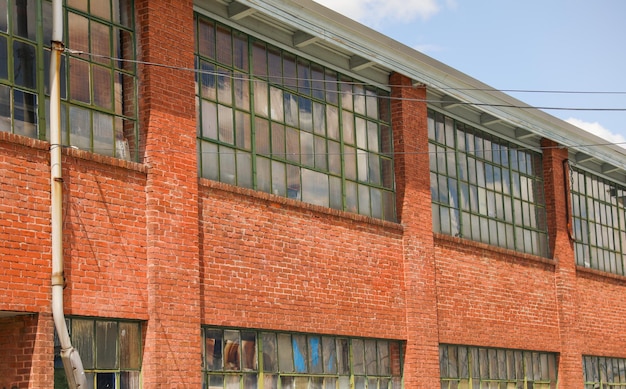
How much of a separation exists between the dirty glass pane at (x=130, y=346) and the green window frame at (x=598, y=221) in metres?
15.2

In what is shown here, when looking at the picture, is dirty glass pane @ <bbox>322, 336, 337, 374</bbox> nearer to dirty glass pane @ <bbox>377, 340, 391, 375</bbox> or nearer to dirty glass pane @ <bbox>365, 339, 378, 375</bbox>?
dirty glass pane @ <bbox>365, 339, 378, 375</bbox>

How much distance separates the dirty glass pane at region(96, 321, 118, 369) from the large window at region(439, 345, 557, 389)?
8843 mm

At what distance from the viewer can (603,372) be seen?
27.8 metres

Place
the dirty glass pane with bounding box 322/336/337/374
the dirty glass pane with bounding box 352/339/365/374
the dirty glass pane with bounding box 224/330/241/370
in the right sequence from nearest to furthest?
the dirty glass pane with bounding box 224/330/241/370, the dirty glass pane with bounding box 322/336/337/374, the dirty glass pane with bounding box 352/339/365/374

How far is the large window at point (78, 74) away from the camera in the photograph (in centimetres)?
1406

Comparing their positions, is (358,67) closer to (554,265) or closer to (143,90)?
(143,90)

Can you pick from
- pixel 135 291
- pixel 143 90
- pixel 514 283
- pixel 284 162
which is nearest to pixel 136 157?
pixel 143 90

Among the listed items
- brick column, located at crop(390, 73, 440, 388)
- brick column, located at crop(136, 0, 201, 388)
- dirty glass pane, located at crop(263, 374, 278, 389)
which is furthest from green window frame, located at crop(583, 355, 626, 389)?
brick column, located at crop(136, 0, 201, 388)

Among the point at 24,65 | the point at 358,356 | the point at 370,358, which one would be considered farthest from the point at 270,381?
the point at 24,65

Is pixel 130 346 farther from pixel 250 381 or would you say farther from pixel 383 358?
pixel 383 358

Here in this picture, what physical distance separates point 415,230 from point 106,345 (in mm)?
8185

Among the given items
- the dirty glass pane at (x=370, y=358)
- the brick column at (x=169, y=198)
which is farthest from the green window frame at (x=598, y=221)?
the brick column at (x=169, y=198)

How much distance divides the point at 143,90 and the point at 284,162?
358 centimetres

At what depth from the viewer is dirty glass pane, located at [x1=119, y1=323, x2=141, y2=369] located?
49.1 feet
